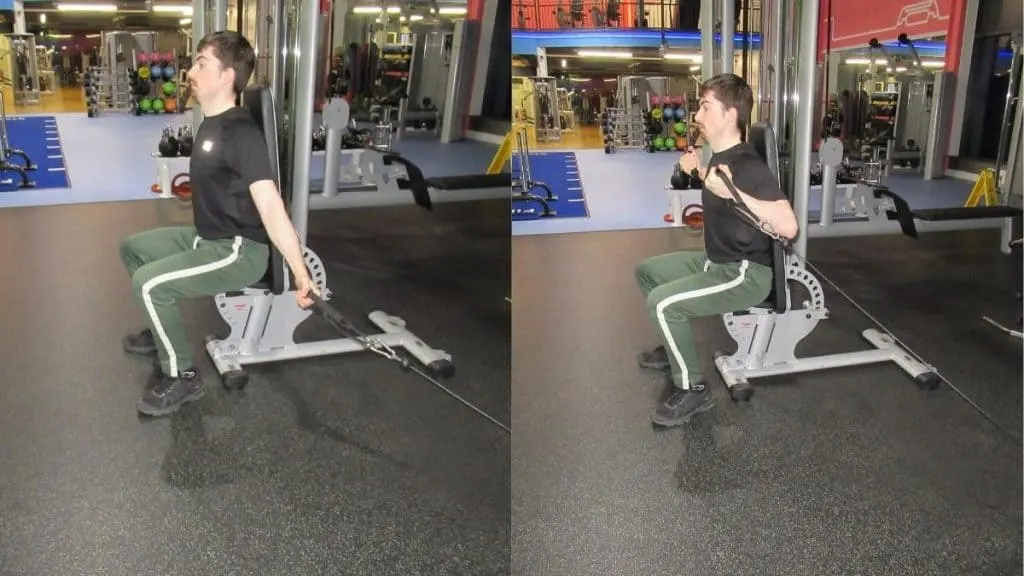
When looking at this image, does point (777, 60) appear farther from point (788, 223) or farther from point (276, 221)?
point (276, 221)

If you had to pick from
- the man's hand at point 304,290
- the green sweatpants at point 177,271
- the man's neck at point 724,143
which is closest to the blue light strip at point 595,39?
the man's neck at point 724,143

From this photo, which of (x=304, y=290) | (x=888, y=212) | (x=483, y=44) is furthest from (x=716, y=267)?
(x=304, y=290)

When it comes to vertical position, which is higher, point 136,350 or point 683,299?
point 683,299

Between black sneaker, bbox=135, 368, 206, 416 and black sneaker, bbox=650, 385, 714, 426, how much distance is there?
1.22m

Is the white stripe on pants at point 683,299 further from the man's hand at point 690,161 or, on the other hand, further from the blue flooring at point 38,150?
the blue flooring at point 38,150

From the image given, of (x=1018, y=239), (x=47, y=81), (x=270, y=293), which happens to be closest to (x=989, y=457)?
(x=1018, y=239)

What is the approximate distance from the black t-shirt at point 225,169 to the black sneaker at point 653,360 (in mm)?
1189

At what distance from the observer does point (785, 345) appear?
242 cm

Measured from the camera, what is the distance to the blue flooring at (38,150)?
1560 millimetres

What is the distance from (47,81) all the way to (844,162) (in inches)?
82.3

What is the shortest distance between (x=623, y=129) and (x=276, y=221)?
0.83 meters

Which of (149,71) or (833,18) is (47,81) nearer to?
(149,71)

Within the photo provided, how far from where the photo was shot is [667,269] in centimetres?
203

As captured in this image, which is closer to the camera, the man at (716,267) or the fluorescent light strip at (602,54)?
the fluorescent light strip at (602,54)
